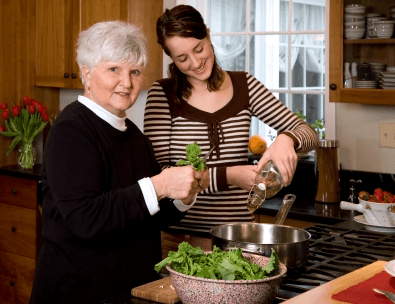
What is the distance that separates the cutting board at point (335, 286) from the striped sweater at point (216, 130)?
0.69 m

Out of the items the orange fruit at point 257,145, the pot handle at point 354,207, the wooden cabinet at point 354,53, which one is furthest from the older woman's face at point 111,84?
the orange fruit at point 257,145

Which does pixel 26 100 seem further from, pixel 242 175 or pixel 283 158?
pixel 283 158

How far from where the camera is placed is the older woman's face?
187cm

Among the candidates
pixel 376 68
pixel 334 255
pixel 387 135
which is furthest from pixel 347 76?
pixel 334 255

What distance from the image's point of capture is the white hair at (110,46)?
1.86m

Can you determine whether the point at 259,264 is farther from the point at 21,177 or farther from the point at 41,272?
the point at 21,177

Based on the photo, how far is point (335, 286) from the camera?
61.6 inches

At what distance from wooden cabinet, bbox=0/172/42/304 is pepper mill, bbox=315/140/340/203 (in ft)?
5.61

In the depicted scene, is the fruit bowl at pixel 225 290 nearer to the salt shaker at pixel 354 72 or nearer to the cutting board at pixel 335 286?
the cutting board at pixel 335 286

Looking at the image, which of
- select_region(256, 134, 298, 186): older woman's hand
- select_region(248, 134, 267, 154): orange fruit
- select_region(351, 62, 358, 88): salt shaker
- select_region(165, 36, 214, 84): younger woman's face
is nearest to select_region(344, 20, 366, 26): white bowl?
select_region(351, 62, 358, 88): salt shaker

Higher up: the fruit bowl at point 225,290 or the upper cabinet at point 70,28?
the upper cabinet at point 70,28

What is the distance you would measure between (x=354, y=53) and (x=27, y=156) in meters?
2.23

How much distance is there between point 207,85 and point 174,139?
0.24 metres

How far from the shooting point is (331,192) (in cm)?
323
